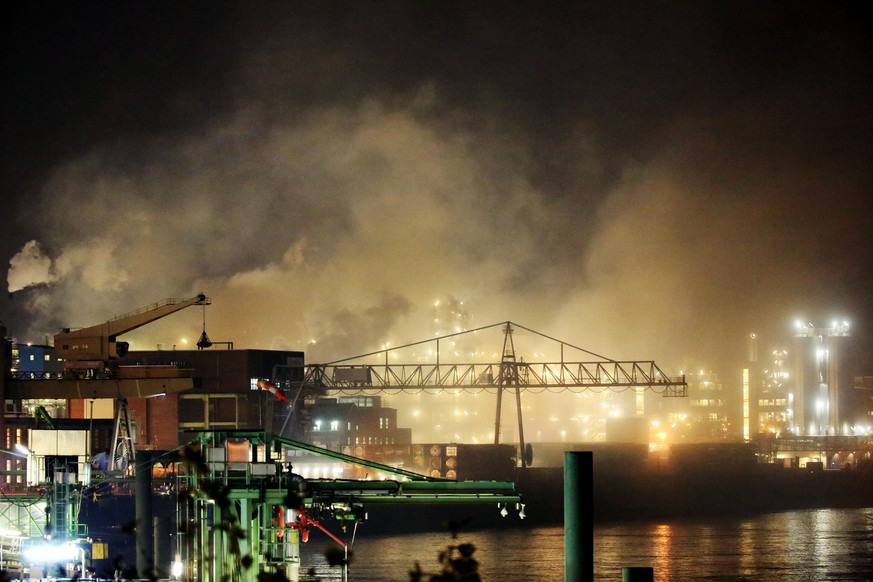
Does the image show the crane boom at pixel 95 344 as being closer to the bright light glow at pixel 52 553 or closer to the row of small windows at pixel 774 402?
the bright light glow at pixel 52 553

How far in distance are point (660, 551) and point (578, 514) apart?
166ft

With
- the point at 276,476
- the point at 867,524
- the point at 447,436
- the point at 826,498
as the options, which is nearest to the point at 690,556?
the point at 867,524

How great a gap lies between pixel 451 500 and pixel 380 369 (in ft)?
436

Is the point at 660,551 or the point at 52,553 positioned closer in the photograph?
the point at 52,553

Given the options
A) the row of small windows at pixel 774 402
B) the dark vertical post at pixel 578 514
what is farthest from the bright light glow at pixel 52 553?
the row of small windows at pixel 774 402

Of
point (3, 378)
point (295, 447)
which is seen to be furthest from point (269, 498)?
point (3, 378)

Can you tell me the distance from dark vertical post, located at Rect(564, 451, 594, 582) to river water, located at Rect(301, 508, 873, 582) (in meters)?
34.8

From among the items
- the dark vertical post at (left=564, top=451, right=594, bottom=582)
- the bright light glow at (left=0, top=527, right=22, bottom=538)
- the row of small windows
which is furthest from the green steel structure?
the row of small windows

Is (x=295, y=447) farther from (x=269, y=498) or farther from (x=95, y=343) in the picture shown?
(x=95, y=343)

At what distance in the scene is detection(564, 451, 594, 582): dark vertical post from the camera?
27.5 metres

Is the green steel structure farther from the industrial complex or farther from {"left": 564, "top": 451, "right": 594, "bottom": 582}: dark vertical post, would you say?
{"left": 564, "top": 451, "right": 594, "bottom": 582}: dark vertical post

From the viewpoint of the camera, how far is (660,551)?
248ft

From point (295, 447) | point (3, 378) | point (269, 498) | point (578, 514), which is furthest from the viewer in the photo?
point (3, 378)

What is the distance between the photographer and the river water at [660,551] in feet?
214
